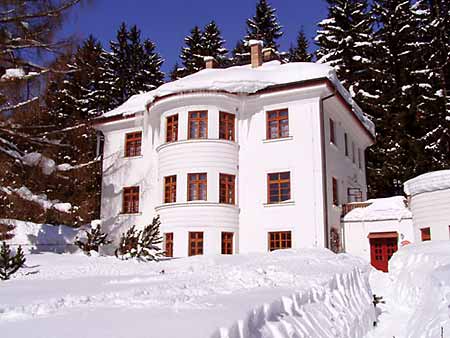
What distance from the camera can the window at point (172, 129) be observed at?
21375 millimetres

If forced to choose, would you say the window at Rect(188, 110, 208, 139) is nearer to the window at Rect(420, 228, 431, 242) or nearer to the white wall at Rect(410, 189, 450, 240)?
the white wall at Rect(410, 189, 450, 240)

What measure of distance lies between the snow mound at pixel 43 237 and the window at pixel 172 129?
777 centimetres

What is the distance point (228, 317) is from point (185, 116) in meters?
17.6

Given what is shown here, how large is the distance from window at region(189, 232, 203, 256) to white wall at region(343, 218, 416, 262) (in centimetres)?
684

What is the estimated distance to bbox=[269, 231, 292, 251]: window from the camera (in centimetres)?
1941

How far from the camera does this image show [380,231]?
20.5 m

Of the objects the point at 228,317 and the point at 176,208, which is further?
the point at 176,208

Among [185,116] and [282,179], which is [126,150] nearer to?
[185,116]

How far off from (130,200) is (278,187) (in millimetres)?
8148

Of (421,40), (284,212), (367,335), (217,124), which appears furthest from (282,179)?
(421,40)

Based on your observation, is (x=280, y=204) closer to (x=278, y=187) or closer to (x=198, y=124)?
(x=278, y=187)

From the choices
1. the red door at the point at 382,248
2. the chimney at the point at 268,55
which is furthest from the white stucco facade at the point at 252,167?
the chimney at the point at 268,55

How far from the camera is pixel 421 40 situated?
33.3 m

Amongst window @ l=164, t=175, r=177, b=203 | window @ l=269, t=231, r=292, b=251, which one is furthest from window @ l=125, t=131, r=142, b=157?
window @ l=269, t=231, r=292, b=251
